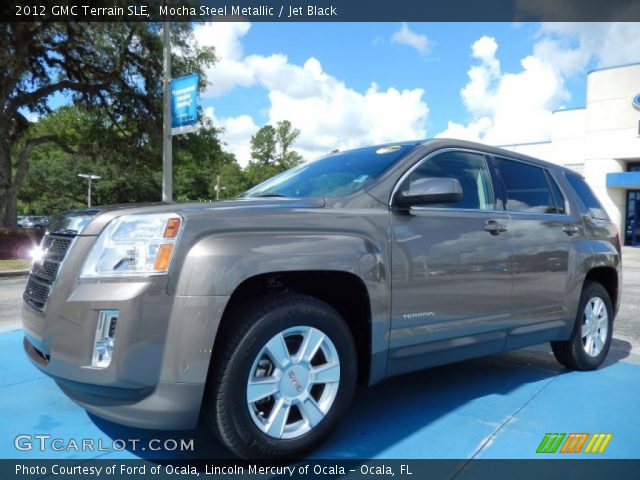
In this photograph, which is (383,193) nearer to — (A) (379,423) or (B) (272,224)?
(B) (272,224)

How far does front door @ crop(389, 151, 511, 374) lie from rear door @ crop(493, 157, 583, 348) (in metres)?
0.15

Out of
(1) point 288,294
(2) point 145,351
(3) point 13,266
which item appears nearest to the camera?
(2) point 145,351

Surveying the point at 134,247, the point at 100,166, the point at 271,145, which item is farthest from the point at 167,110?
the point at 271,145

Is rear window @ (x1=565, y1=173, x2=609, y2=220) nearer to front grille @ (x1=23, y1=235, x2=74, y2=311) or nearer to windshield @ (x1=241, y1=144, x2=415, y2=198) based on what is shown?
windshield @ (x1=241, y1=144, x2=415, y2=198)

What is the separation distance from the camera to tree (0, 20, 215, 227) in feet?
59.6

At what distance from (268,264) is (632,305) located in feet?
25.7

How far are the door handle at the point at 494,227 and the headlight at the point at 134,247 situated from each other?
6.77ft

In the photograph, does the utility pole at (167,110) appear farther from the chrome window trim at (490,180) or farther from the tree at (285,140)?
the tree at (285,140)

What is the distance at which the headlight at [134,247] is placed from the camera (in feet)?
7.25

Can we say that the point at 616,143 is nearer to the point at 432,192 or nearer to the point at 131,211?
the point at 432,192

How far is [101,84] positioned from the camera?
19.8 metres

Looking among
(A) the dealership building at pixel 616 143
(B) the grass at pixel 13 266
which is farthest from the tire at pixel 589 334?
(A) the dealership building at pixel 616 143

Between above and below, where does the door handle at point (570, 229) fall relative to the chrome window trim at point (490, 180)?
below

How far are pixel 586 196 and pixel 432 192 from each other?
2532 mm
